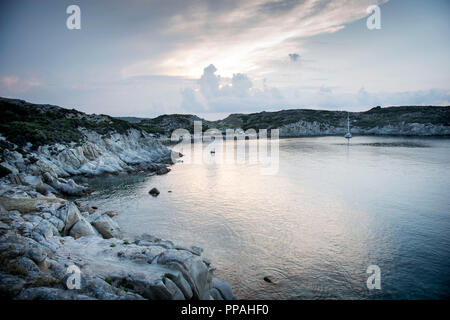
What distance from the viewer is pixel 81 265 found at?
43.0 ft

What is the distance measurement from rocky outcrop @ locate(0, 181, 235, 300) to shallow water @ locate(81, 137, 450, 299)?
5.04 m

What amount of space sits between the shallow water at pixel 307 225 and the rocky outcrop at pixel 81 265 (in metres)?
5.04

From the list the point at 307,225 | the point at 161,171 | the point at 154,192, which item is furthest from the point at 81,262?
the point at 161,171

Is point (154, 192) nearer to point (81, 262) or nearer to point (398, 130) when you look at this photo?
point (81, 262)

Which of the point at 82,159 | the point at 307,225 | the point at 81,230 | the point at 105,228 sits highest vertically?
the point at 82,159

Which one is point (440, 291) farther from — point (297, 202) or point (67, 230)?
point (67, 230)

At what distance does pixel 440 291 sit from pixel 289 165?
162 feet

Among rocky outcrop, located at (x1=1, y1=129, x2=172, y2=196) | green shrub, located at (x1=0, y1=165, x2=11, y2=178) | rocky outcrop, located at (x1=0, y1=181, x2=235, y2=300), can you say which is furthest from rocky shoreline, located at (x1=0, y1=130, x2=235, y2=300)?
rocky outcrop, located at (x1=1, y1=129, x2=172, y2=196)

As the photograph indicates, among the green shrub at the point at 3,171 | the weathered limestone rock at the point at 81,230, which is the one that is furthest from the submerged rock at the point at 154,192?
the weathered limestone rock at the point at 81,230

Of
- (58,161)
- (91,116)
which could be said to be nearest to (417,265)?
(58,161)

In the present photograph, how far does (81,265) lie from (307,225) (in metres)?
21.6

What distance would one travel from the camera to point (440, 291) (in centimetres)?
1584
